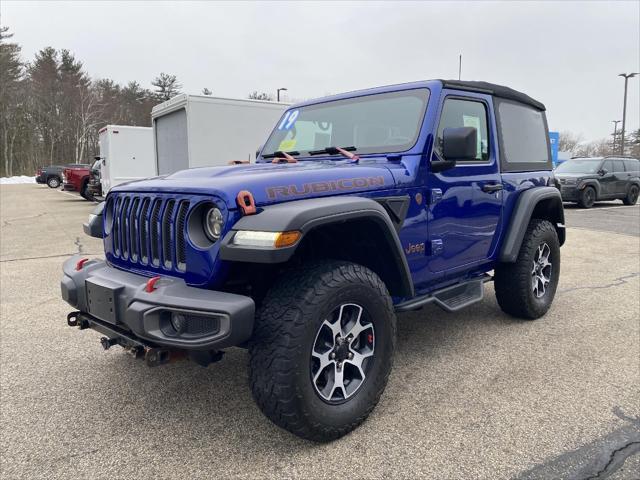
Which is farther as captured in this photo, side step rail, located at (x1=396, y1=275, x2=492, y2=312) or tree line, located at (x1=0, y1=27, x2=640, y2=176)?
tree line, located at (x1=0, y1=27, x2=640, y2=176)

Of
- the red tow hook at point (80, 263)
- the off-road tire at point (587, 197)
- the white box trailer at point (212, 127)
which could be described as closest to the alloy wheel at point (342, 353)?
the red tow hook at point (80, 263)

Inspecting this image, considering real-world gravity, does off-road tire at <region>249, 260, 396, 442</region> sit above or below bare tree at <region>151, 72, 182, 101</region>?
below

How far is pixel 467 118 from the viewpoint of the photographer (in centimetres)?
378

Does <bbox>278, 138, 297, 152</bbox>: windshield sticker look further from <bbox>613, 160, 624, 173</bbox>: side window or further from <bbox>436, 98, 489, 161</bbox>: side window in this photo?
<bbox>613, 160, 624, 173</bbox>: side window

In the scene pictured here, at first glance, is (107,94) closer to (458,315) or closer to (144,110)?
(144,110)

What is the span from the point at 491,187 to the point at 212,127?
6889 mm

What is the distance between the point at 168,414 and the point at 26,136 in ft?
179

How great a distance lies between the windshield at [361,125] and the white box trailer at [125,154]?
37.3 ft

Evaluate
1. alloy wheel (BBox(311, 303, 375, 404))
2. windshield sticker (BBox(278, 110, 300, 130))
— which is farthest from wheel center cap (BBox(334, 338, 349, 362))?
windshield sticker (BBox(278, 110, 300, 130))

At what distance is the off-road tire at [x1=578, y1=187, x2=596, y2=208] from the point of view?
15625mm

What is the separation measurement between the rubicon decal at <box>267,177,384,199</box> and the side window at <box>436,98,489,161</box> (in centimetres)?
75

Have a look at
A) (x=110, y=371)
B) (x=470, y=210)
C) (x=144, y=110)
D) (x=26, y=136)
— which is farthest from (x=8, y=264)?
(x=144, y=110)

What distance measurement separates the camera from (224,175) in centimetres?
274

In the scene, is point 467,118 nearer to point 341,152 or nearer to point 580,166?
point 341,152
